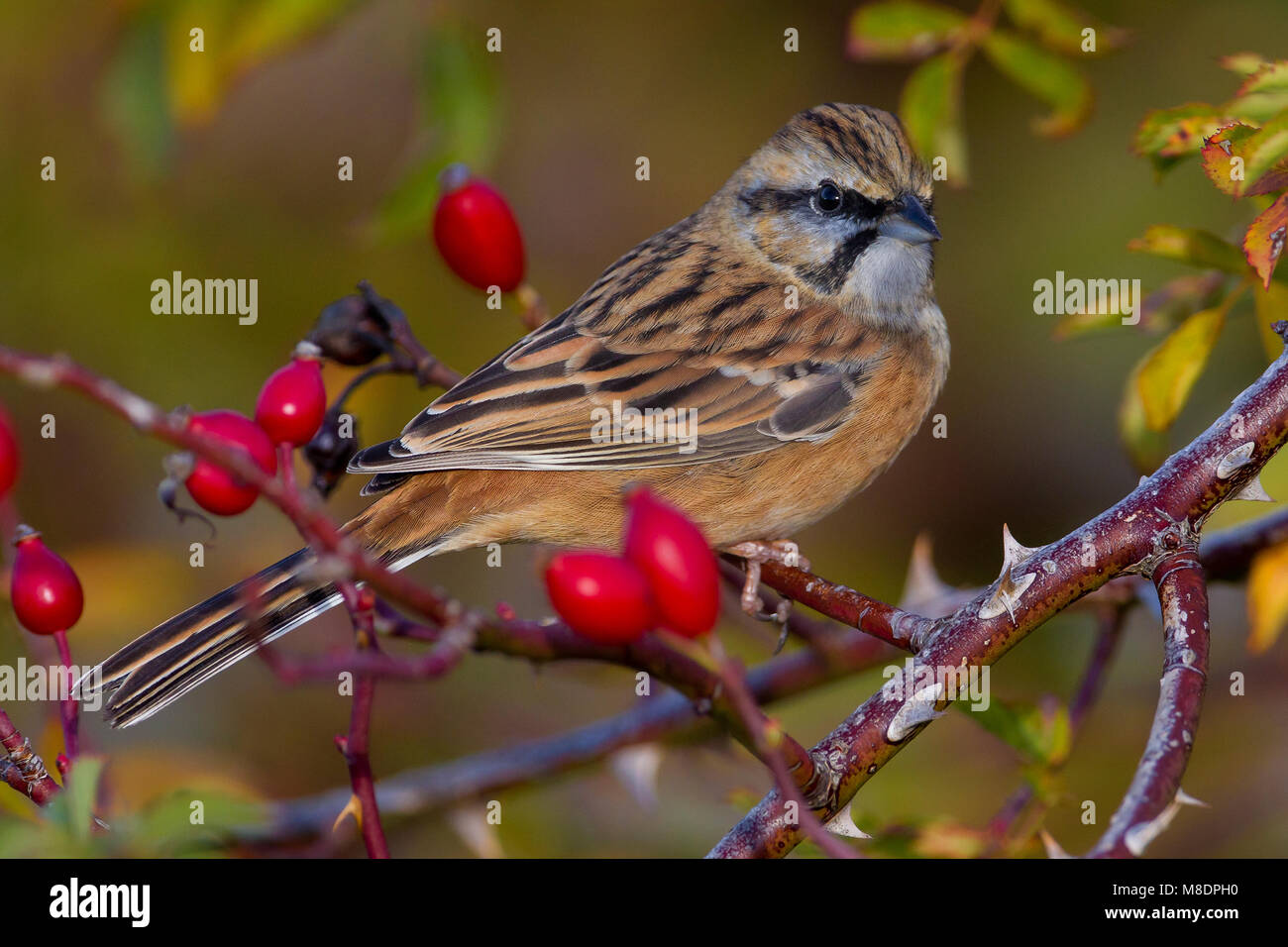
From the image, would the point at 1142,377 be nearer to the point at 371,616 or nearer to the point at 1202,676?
the point at 1202,676

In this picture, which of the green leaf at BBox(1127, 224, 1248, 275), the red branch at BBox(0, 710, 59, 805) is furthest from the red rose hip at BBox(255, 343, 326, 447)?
the green leaf at BBox(1127, 224, 1248, 275)

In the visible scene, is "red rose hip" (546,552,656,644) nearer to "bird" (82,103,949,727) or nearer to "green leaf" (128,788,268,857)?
"green leaf" (128,788,268,857)

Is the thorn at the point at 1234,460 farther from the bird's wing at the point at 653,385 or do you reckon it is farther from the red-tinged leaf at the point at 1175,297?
the bird's wing at the point at 653,385

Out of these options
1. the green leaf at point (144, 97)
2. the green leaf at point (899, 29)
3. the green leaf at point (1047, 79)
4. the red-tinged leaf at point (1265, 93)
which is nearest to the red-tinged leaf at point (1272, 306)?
the red-tinged leaf at point (1265, 93)

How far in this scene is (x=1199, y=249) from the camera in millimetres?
2596

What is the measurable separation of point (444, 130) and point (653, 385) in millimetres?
895

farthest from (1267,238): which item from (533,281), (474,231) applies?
(533,281)

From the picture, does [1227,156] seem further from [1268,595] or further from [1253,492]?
[1268,595]

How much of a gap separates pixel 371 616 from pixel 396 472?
1.65 m

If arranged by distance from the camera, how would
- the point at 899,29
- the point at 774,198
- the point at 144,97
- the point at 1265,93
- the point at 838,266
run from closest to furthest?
the point at 1265,93, the point at 899,29, the point at 144,97, the point at 838,266, the point at 774,198

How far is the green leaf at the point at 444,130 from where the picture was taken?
10.7 feet

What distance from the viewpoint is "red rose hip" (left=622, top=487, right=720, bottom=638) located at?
147 centimetres

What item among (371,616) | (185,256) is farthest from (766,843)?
(185,256)

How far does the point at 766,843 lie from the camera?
5.81 ft
